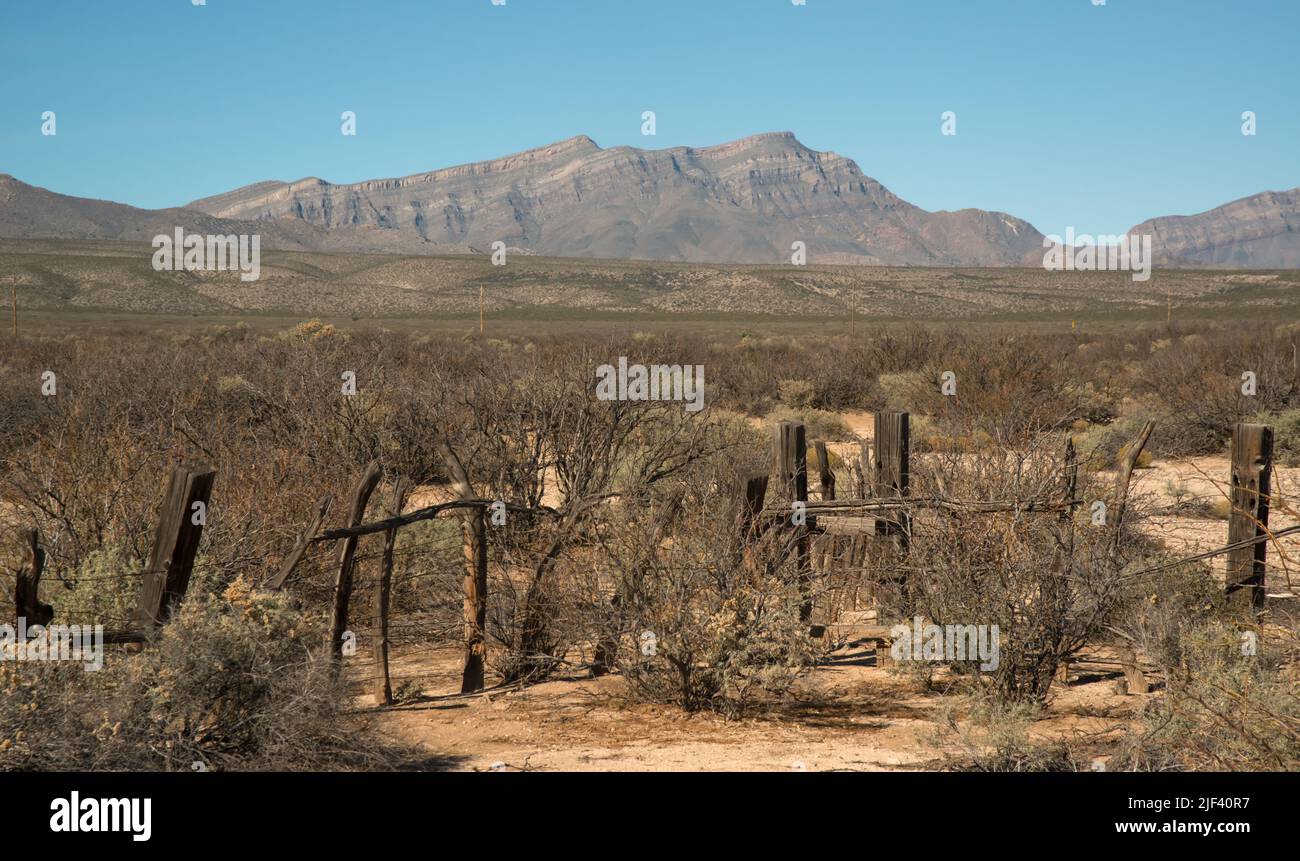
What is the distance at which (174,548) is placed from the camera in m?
5.40

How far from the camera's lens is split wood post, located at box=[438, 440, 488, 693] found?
6.86m

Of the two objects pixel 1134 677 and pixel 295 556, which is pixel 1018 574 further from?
pixel 295 556

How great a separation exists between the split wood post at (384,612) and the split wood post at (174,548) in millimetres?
1323

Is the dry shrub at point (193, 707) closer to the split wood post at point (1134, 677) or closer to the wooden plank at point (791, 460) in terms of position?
the wooden plank at point (791, 460)

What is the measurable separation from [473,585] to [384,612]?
0.61 m

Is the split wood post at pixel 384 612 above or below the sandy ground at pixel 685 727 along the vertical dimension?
above

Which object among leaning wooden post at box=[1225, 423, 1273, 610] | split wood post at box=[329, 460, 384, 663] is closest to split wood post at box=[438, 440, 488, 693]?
split wood post at box=[329, 460, 384, 663]

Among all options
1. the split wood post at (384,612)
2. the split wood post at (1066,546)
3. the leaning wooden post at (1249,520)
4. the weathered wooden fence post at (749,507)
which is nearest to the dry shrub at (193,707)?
the split wood post at (384,612)

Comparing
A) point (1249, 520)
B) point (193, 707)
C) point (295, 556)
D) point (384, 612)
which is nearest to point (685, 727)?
point (384, 612)

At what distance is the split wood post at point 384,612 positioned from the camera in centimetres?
659

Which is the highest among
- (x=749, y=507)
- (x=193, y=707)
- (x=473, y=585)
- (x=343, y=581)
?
(x=749, y=507)

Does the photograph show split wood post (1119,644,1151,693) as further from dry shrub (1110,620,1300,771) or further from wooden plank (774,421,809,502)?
wooden plank (774,421,809,502)

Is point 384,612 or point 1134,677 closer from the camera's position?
point 384,612
